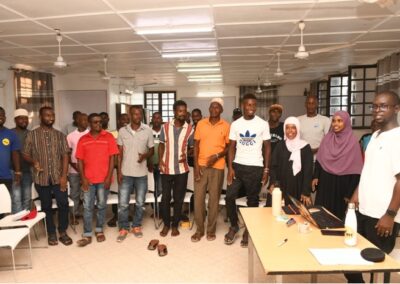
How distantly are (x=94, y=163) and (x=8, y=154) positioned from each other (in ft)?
2.93

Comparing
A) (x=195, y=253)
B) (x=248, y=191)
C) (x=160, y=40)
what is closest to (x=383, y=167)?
(x=248, y=191)

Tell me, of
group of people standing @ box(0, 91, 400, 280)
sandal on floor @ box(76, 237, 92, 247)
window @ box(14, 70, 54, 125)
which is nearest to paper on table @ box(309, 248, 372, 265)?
group of people standing @ box(0, 91, 400, 280)

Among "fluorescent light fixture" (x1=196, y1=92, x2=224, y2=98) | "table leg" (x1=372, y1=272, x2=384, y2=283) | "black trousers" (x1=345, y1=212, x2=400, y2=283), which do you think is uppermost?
"fluorescent light fixture" (x1=196, y1=92, x2=224, y2=98)

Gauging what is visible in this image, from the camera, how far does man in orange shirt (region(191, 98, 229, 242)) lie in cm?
336

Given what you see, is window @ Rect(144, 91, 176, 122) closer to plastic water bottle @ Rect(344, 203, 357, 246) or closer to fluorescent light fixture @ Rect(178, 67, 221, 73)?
fluorescent light fixture @ Rect(178, 67, 221, 73)

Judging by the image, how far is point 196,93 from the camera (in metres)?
11.9

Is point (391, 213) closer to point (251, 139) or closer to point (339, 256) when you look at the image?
point (339, 256)

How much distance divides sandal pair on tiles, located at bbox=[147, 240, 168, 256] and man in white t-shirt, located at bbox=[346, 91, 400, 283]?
189 centimetres

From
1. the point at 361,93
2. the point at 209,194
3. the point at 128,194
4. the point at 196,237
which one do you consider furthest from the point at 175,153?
the point at 361,93

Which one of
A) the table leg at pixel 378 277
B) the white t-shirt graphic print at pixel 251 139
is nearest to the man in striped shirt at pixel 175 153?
the white t-shirt graphic print at pixel 251 139

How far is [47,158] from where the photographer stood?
3.23 m

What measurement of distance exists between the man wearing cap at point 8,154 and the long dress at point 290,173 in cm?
268

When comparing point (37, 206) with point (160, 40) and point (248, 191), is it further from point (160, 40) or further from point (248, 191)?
point (160, 40)

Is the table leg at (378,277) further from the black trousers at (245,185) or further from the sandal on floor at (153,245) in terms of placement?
the sandal on floor at (153,245)
